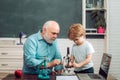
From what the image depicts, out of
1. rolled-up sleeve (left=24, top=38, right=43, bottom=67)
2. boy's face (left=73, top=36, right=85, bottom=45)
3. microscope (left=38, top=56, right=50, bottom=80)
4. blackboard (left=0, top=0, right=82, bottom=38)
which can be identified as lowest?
microscope (left=38, top=56, right=50, bottom=80)

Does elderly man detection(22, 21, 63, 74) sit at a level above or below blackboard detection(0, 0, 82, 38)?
below

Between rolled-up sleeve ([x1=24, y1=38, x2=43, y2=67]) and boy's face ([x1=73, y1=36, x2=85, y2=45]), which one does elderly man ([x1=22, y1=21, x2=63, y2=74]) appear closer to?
rolled-up sleeve ([x1=24, y1=38, x2=43, y2=67])

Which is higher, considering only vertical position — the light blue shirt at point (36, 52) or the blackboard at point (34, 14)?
the blackboard at point (34, 14)

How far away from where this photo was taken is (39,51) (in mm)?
3014

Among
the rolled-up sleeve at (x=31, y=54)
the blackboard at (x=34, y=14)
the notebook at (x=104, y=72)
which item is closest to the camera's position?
the notebook at (x=104, y=72)

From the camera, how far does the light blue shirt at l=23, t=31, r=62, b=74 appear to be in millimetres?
2861

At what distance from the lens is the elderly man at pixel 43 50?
2854 mm

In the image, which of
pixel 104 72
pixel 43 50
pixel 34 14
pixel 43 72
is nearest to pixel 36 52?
pixel 43 50

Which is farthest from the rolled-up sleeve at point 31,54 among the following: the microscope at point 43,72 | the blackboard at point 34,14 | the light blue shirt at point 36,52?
the blackboard at point 34,14

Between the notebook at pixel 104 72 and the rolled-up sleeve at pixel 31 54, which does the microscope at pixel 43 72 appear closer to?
the rolled-up sleeve at pixel 31 54

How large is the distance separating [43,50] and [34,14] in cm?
221

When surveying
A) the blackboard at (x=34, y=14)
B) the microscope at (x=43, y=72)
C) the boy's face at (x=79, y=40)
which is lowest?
the microscope at (x=43, y=72)

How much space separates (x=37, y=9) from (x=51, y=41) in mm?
2174

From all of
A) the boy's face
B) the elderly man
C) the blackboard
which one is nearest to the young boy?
the boy's face
